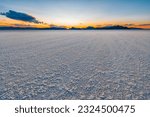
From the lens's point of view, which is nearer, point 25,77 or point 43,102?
point 43,102

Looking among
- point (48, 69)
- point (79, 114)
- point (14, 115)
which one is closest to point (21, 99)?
point (14, 115)

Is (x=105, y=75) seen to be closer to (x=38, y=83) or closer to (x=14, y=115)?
(x=38, y=83)

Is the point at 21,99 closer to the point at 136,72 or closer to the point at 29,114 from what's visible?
the point at 29,114

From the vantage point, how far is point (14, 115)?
3041 millimetres

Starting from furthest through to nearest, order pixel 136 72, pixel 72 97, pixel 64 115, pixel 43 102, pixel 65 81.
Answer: pixel 136 72 < pixel 65 81 < pixel 72 97 < pixel 43 102 < pixel 64 115

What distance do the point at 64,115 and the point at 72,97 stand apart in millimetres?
651

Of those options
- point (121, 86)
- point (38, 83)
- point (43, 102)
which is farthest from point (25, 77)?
point (121, 86)

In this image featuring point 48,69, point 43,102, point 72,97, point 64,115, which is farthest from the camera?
point 48,69

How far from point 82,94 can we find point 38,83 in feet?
4.31

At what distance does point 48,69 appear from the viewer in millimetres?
5738

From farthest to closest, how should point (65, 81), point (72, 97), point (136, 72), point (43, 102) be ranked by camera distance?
point (136, 72) < point (65, 81) < point (72, 97) < point (43, 102)

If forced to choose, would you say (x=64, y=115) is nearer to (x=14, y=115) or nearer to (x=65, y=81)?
(x=14, y=115)


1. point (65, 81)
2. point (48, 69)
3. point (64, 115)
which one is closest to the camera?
point (64, 115)

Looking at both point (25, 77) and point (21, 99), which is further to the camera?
point (25, 77)
